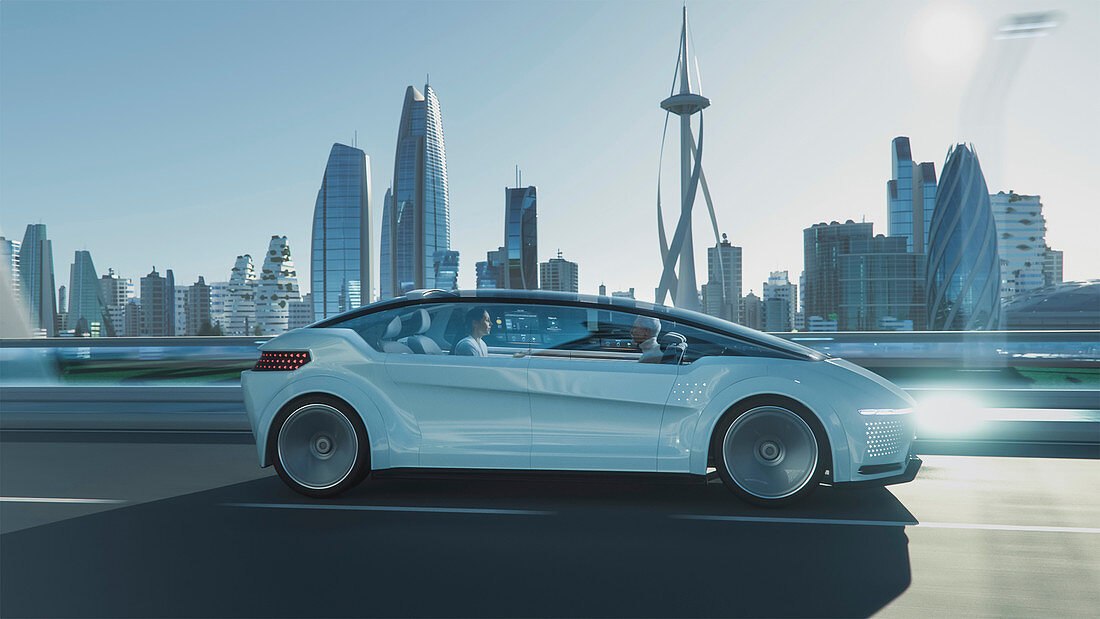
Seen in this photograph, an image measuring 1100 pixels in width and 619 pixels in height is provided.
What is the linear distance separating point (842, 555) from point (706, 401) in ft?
3.99

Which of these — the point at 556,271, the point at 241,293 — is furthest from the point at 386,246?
the point at 556,271

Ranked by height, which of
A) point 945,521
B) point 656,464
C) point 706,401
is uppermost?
point 706,401

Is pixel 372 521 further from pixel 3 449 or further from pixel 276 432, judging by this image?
pixel 3 449

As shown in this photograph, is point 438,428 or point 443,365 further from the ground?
point 443,365

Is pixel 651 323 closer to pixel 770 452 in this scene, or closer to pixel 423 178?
pixel 770 452

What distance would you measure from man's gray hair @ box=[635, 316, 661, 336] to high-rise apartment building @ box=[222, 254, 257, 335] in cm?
8816

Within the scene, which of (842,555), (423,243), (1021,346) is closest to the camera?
(842,555)

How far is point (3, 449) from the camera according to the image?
7.70 meters

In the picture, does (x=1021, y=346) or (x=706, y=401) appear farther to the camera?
(x=1021, y=346)

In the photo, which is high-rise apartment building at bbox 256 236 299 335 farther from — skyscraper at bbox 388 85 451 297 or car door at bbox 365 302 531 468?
car door at bbox 365 302 531 468

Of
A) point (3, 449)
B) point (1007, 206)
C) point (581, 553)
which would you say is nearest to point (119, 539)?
point (581, 553)

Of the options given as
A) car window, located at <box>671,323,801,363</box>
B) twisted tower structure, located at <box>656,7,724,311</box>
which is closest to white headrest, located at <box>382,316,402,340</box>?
car window, located at <box>671,323,801,363</box>

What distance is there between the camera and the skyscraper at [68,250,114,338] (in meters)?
50.7

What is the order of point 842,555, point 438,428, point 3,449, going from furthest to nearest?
1. point 3,449
2. point 438,428
3. point 842,555
